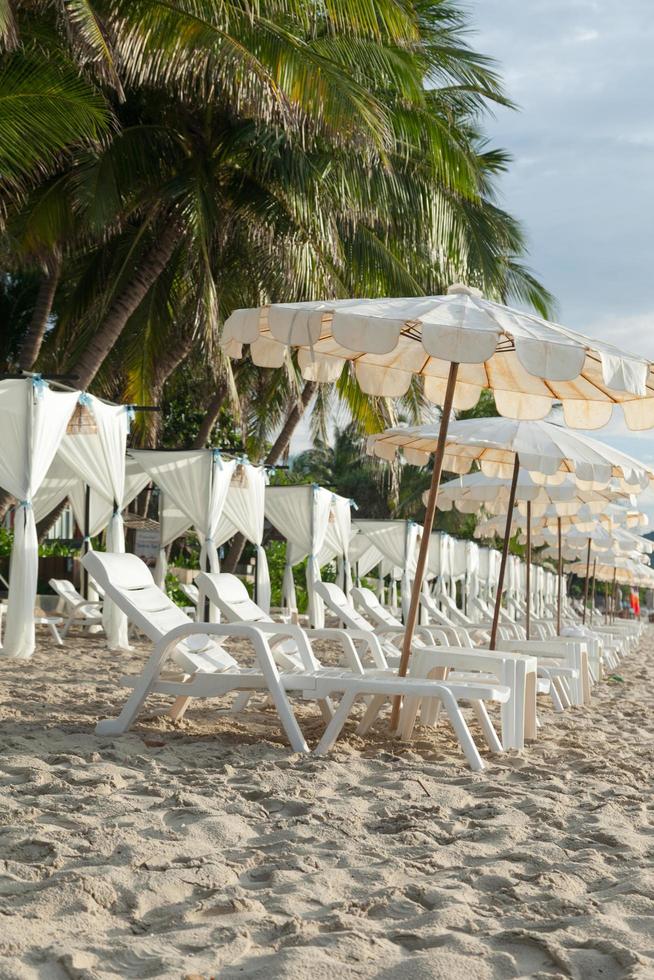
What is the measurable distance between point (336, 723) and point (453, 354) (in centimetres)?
181

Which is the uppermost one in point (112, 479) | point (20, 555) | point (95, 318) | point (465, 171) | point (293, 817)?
point (465, 171)

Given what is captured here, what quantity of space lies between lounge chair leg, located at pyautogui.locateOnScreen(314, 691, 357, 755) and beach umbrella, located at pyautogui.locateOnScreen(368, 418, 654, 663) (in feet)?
8.53

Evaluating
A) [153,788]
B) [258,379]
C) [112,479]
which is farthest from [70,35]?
[258,379]

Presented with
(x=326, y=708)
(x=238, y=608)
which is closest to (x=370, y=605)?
(x=238, y=608)

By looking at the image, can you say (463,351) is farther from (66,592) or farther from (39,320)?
(39,320)

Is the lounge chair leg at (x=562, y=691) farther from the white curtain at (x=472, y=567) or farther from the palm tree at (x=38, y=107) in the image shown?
the white curtain at (x=472, y=567)

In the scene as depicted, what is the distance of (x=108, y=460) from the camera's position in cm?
1148

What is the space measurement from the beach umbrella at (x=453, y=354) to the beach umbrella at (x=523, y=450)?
61cm

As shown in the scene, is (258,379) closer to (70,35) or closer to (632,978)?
(70,35)

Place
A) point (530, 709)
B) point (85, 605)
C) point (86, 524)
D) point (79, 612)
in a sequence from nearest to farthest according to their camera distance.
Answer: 1. point (530, 709)
2. point (79, 612)
3. point (85, 605)
4. point (86, 524)

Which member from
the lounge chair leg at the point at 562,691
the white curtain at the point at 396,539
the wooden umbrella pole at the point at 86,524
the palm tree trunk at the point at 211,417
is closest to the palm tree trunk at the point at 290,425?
the palm tree trunk at the point at 211,417

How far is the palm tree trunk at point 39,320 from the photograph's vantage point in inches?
573

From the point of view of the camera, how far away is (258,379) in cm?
1959

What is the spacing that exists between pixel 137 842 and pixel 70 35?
25.4ft
